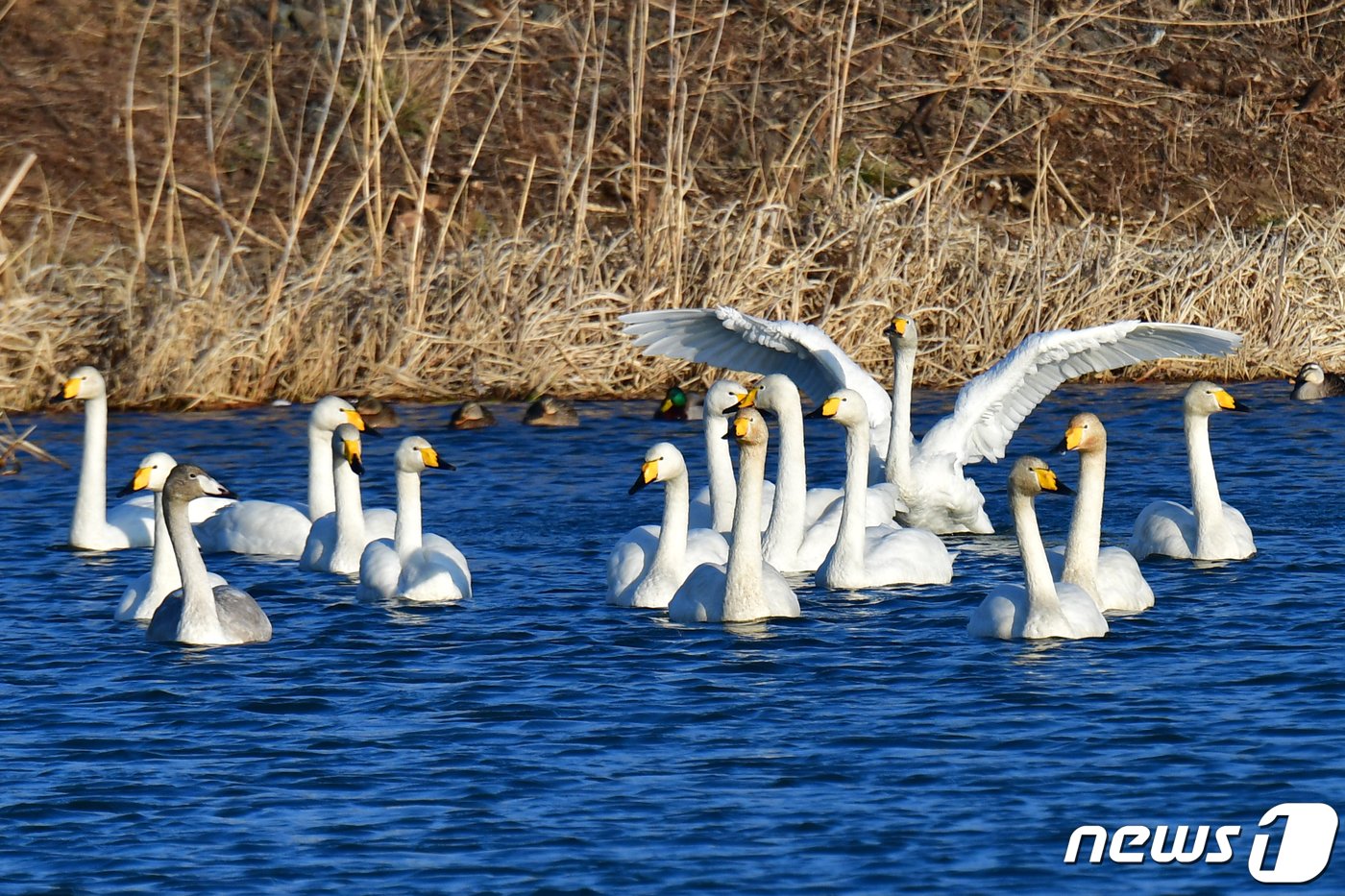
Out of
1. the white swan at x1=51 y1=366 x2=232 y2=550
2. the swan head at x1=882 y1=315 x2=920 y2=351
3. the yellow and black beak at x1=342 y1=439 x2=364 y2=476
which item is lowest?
the white swan at x1=51 y1=366 x2=232 y2=550

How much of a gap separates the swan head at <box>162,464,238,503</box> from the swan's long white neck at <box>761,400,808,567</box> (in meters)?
2.78

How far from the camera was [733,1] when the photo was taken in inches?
1073

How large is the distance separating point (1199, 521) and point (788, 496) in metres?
2.08

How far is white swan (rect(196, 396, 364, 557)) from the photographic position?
42.2ft

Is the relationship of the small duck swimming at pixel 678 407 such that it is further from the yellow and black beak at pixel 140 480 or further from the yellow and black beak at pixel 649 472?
the yellow and black beak at pixel 649 472

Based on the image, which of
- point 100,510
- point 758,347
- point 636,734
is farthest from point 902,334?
point 636,734

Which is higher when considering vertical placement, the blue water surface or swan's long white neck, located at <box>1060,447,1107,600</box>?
swan's long white neck, located at <box>1060,447,1107,600</box>

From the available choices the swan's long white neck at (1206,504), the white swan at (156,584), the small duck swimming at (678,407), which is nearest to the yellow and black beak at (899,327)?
the swan's long white neck at (1206,504)

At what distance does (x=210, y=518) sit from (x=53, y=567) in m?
1.16

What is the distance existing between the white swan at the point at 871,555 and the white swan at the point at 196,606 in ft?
8.93

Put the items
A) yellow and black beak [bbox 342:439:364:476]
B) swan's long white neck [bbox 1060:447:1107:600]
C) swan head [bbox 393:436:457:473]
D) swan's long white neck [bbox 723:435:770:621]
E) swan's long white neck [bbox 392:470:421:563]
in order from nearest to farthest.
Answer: swan's long white neck [bbox 723:435:770:621] → swan's long white neck [bbox 1060:447:1107:600] → swan's long white neck [bbox 392:470:421:563] → swan head [bbox 393:436:457:473] → yellow and black beak [bbox 342:439:364:476]

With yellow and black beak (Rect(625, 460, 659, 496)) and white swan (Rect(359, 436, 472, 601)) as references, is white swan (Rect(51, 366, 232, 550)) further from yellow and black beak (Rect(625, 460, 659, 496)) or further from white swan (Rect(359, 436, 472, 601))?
yellow and black beak (Rect(625, 460, 659, 496))

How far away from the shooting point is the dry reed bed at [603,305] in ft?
59.0

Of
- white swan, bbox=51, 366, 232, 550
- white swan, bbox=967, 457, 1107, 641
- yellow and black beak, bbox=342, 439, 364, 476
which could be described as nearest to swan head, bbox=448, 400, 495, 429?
white swan, bbox=51, 366, 232, 550
